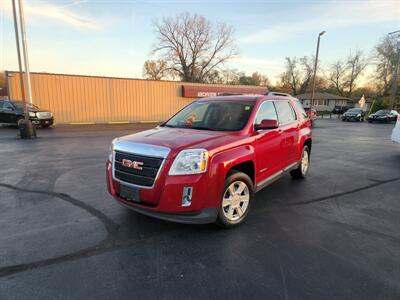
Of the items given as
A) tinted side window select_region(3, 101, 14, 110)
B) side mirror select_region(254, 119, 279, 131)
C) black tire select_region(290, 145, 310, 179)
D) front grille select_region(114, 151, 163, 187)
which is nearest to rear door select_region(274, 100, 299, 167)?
black tire select_region(290, 145, 310, 179)

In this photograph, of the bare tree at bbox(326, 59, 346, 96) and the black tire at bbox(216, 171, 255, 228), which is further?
the bare tree at bbox(326, 59, 346, 96)

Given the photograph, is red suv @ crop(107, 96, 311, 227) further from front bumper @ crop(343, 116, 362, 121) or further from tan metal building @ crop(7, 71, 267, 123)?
front bumper @ crop(343, 116, 362, 121)

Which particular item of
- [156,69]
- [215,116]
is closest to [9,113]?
[215,116]

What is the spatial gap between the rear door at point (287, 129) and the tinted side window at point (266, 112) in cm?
22

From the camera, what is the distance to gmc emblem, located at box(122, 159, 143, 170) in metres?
3.28

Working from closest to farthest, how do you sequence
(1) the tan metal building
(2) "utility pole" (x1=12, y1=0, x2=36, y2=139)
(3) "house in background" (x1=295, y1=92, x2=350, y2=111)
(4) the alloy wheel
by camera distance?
(4) the alloy wheel → (2) "utility pole" (x1=12, y1=0, x2=36, y2=139) → (1) the tan metal building → (3) "house in background" (x1=295, y1=92, x2=350, y2=111)

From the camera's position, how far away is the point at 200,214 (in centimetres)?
319

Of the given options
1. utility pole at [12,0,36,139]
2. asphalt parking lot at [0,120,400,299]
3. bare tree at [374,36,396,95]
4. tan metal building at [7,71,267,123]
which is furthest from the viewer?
bare tree at [374,36,396,95]

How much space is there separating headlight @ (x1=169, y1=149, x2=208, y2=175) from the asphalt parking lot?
94 cm

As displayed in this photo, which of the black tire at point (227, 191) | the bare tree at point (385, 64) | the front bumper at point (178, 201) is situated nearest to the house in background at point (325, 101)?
the bare tree at point (385, 64)

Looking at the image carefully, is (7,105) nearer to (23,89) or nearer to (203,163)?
(23,89)

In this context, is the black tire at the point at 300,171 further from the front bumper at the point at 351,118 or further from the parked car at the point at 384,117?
the front bumper at the point at 351,118

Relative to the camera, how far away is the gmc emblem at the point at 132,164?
328 cm

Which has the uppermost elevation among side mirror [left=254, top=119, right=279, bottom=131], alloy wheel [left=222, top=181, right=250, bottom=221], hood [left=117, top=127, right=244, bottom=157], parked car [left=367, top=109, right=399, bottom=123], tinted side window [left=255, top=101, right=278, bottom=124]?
tinted side window [left=255, top=101, right=278, bottom=124]
